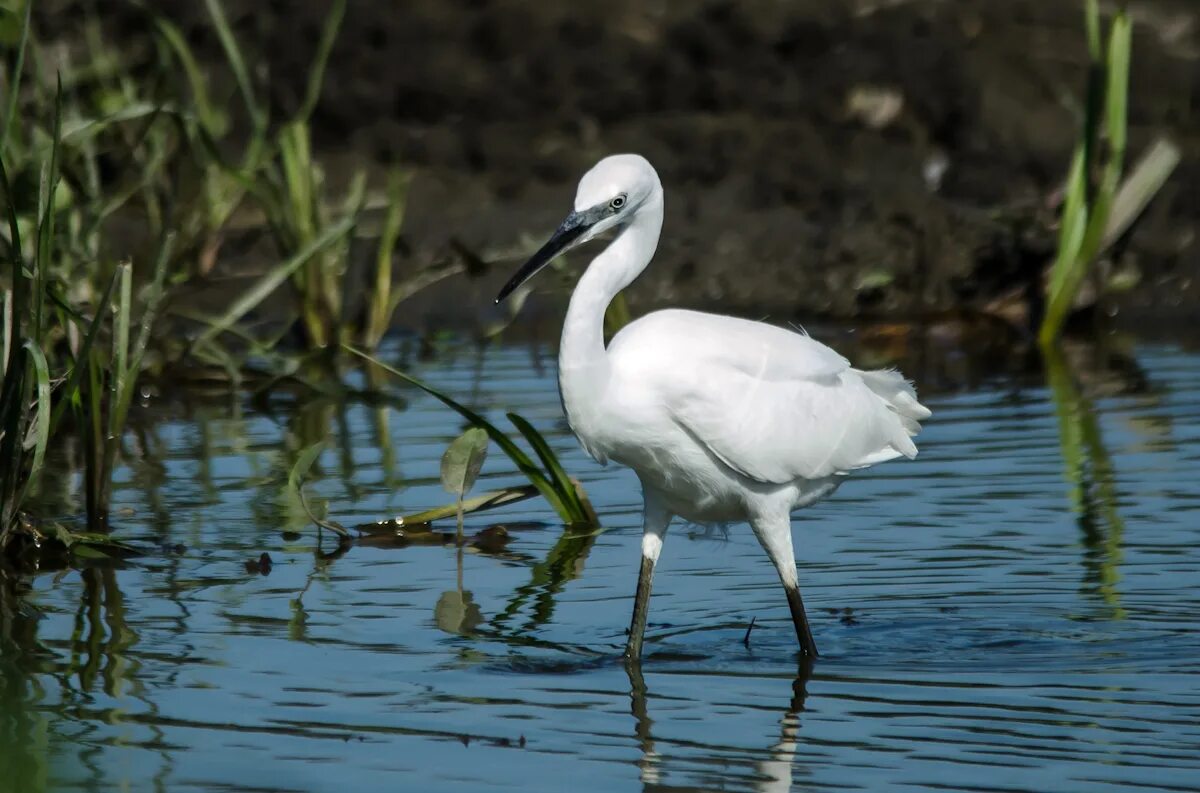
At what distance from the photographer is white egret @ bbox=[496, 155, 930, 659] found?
5.09m

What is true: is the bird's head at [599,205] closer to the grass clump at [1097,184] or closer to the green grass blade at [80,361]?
the green grass blade at [80,361]

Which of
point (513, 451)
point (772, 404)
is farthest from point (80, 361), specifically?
point (772, 404)

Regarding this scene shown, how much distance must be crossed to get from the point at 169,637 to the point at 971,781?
7.66 feet

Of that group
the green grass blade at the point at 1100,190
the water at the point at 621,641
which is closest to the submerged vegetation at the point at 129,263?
the water at the point at 621,641

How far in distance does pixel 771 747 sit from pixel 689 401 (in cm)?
106

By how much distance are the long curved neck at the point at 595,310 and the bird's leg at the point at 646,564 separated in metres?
0.56

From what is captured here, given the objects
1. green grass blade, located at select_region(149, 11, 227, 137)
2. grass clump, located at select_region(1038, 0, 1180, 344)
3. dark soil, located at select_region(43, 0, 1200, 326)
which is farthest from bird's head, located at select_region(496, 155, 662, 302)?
dark soil, located at select_region(43, 0, 1200, 326)

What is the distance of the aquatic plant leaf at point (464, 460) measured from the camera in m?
6.44

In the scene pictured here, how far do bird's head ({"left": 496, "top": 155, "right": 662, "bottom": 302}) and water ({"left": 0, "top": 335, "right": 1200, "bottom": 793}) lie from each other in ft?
3.48

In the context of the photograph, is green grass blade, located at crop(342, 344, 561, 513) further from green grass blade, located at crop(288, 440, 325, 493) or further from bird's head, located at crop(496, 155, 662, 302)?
bird's head, located at crop(496, 155, 662, 302)

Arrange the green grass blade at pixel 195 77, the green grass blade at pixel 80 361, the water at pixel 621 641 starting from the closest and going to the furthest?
the water at pixel 621 641 → the green grass blade at pixel 80 361 → the green grass blade at pixel 195 77

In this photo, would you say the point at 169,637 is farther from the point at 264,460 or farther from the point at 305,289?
the point at 305,289

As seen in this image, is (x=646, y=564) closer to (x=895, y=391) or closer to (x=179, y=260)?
(x=895, y=391)

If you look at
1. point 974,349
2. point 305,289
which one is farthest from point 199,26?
point 974,349
